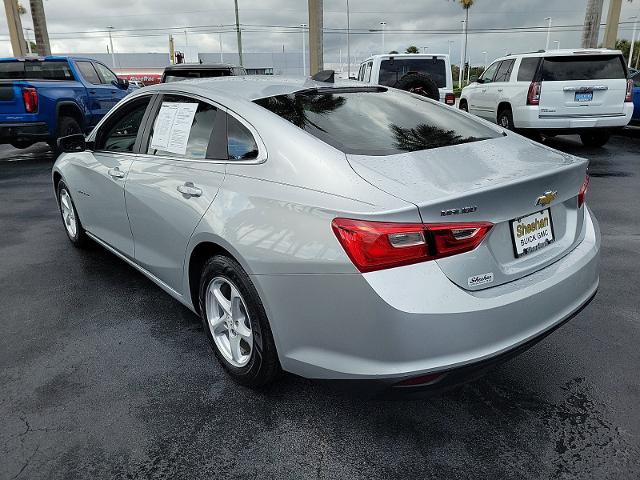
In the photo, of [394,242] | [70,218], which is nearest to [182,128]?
[394,242]

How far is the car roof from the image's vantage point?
300 centimetres

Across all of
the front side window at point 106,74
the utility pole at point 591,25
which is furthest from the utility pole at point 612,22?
the front side window at point 106,74

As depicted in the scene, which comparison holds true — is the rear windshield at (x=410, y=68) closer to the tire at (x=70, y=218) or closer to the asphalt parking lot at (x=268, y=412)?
the tire at (x=70, y=218)

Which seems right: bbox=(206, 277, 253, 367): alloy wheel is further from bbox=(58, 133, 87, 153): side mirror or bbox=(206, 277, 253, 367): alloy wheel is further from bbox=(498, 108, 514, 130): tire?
bbox=(498, 108, 514, 130): tire

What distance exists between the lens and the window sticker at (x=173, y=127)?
3205 millimetres

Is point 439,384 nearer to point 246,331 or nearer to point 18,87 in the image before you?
point 246,331

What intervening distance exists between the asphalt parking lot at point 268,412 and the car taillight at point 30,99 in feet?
23.9

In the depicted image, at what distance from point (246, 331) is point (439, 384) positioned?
1034mm

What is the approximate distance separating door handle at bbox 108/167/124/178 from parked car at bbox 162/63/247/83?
6812 mm

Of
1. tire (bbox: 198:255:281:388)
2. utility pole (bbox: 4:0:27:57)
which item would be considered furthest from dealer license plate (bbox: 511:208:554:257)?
utility pole (bbox: 4:0:27:57)

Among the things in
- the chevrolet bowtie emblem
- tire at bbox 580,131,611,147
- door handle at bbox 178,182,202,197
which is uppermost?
the chevrolet bowtie emblem

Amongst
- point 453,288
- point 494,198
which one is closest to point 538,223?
point 494,198

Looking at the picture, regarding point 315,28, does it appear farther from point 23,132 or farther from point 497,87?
point 23,132

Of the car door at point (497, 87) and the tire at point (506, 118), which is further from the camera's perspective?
the car door at point (497, 87)
